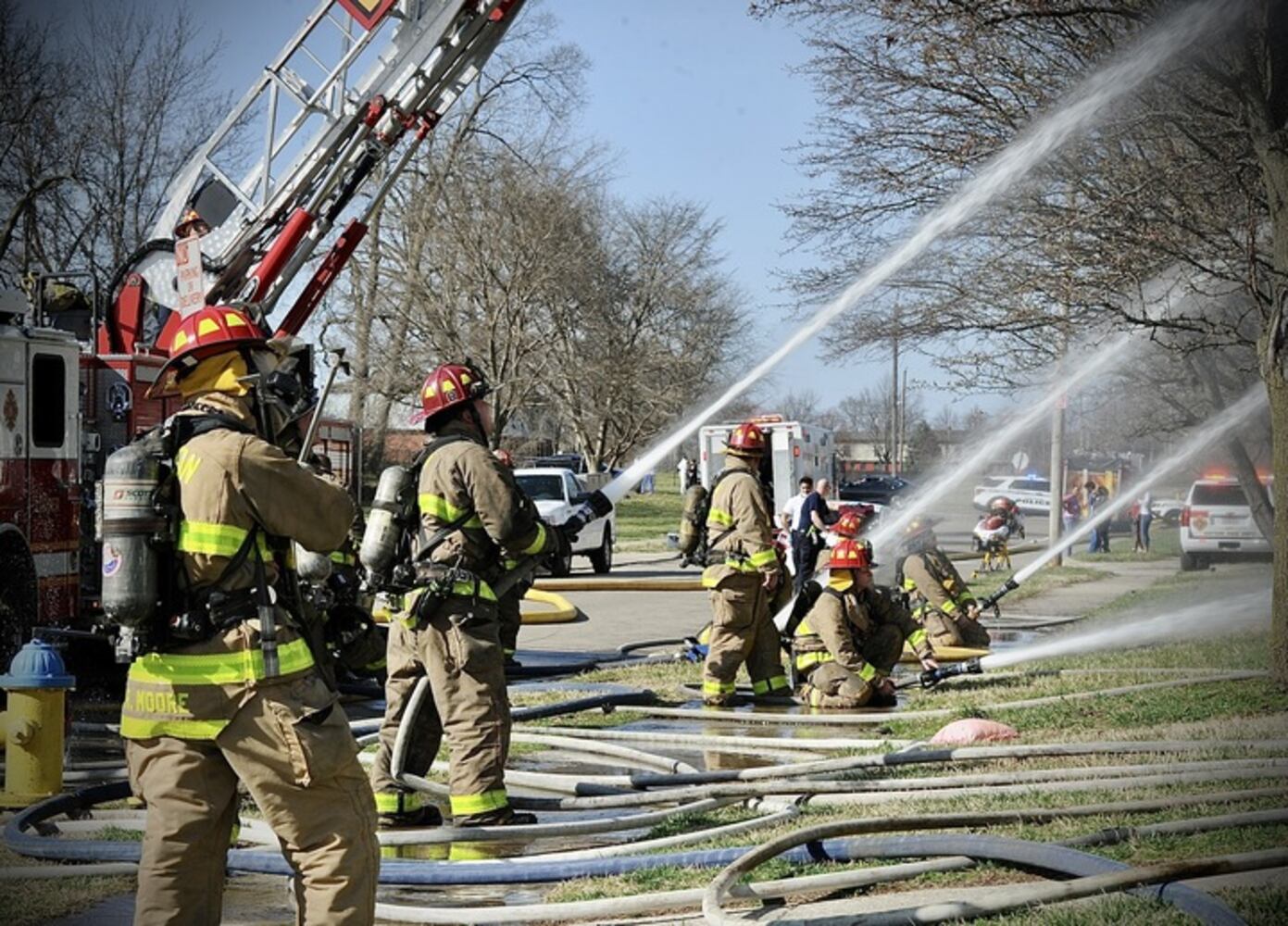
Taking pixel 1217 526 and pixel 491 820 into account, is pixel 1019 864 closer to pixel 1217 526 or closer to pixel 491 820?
pixel 491 820

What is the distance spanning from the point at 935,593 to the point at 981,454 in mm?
5319

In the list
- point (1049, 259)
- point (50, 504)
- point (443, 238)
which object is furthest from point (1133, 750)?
point (443, 238)

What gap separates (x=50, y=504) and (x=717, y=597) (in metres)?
4.23

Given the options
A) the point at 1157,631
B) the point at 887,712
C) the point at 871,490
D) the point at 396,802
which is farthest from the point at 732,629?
the point at 871,490

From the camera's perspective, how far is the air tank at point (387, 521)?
20.9 feet

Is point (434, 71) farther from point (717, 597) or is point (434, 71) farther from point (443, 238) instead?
point (443, 238)

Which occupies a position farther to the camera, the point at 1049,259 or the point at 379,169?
the point at 379,169

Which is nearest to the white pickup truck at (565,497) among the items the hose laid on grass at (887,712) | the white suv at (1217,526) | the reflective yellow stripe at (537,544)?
the white suv at (1217,526)

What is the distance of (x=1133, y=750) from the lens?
20.9 feet

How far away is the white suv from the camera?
24297mm

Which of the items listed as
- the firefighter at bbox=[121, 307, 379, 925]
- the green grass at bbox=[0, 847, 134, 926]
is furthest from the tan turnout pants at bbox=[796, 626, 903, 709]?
the firefighter at bbox=[121, 307, 379, 925]

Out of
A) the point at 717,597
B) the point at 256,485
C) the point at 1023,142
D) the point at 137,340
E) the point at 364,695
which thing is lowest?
the point at 364,695

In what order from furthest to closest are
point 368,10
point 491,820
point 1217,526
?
point 1217,526
point 368,10
point 491,820

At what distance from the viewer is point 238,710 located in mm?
3766
